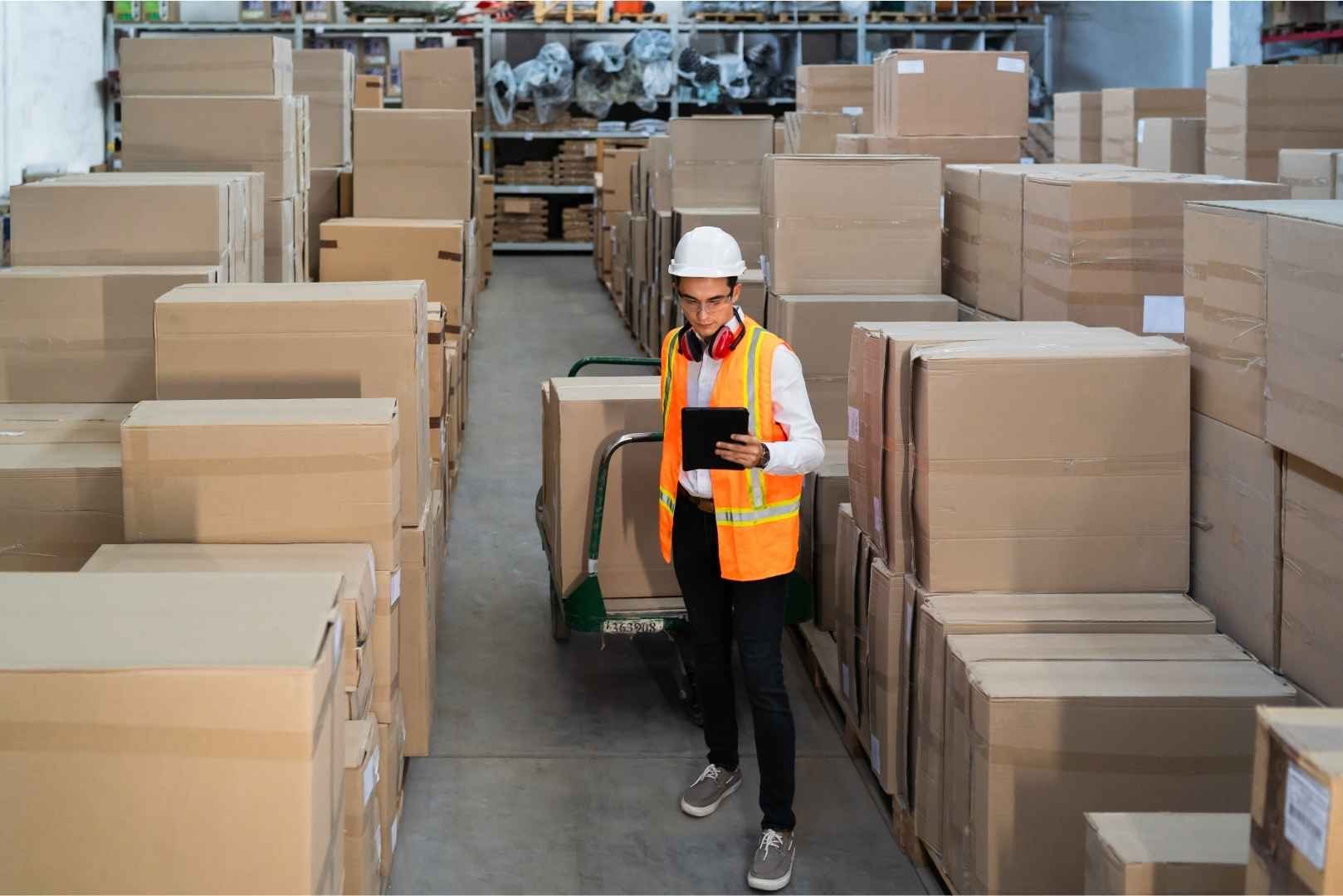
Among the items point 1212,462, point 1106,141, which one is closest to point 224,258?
point 1212,462

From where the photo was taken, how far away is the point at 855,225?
5602 millimetres

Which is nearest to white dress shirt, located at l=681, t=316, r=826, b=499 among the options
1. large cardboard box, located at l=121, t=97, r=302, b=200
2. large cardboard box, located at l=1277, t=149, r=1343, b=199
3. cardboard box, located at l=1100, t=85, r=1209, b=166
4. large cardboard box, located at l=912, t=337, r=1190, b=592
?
large cardboard box, located at l=912, t=337, r=1190, b=592

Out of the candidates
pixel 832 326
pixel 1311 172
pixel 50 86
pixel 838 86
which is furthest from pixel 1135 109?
pixel 50 86

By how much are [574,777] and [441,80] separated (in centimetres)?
878

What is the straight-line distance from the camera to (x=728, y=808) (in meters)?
4.08

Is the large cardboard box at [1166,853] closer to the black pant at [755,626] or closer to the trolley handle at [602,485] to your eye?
the black pant at [755,626]

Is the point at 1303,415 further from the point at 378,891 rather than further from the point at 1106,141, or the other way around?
the point at 1106,141

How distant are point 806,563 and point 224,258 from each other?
2.22m

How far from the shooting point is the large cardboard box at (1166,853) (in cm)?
218

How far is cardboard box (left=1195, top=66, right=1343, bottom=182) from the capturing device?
6.66 meters

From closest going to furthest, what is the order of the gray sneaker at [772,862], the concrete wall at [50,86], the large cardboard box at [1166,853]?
the large cardboard box at [1166,853] → the gray sneaker at [772,862] → the concrete wall at [50,86]

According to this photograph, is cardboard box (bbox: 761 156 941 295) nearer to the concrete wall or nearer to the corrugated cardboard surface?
the corrugated cardboard surface

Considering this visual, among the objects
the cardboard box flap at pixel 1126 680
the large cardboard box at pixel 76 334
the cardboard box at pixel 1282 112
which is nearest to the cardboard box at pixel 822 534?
the cardboard box flap at pixel 1126 680

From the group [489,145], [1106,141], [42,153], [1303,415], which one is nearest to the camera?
[1303,415]
